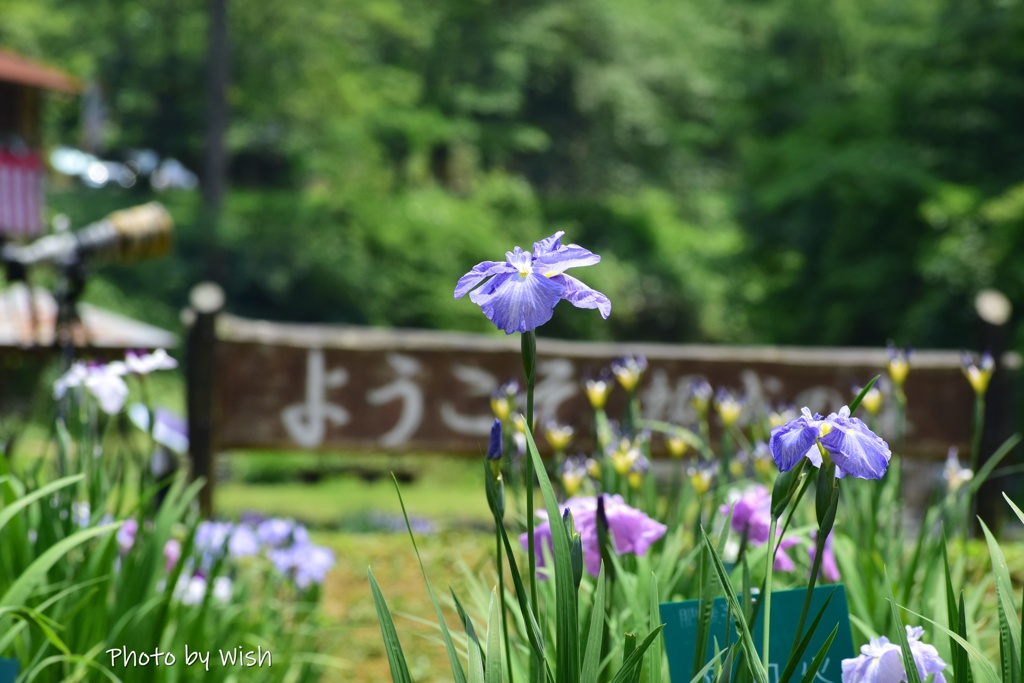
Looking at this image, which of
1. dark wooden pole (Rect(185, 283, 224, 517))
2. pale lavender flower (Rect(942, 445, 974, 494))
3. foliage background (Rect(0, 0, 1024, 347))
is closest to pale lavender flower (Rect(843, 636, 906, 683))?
pale lavender flower (Rect(942, 445, 974, 494))

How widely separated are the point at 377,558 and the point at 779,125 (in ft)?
47.1

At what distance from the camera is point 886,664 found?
1107 millimetres

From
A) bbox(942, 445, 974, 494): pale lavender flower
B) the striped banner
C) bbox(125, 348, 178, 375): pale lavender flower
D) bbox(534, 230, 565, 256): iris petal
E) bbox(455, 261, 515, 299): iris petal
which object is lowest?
bbox(942, 445, 974, 494): pale lavender flower

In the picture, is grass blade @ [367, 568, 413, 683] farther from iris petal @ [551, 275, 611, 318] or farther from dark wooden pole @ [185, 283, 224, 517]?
dark wooden pole @ [185, 283, 224, 517]

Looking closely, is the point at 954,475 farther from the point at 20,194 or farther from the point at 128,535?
the point at 20,194

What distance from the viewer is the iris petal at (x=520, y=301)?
0.93 m

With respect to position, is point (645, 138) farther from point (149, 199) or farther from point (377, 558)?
point (377, 558)

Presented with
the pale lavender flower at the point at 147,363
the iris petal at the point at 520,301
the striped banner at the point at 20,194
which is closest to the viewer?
the iris petal at the point at 520,301

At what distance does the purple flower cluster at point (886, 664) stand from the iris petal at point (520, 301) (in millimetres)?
513

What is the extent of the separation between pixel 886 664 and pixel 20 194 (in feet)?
45.9

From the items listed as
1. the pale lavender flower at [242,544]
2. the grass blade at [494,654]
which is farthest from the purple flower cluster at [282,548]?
the grass blade at [494,654]

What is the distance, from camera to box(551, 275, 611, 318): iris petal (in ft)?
3.15

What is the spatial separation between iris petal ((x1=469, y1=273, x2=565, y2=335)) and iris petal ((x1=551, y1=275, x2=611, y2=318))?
2 cm

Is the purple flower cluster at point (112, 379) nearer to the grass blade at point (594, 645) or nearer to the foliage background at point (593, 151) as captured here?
the grass blade at point (594, 645)
